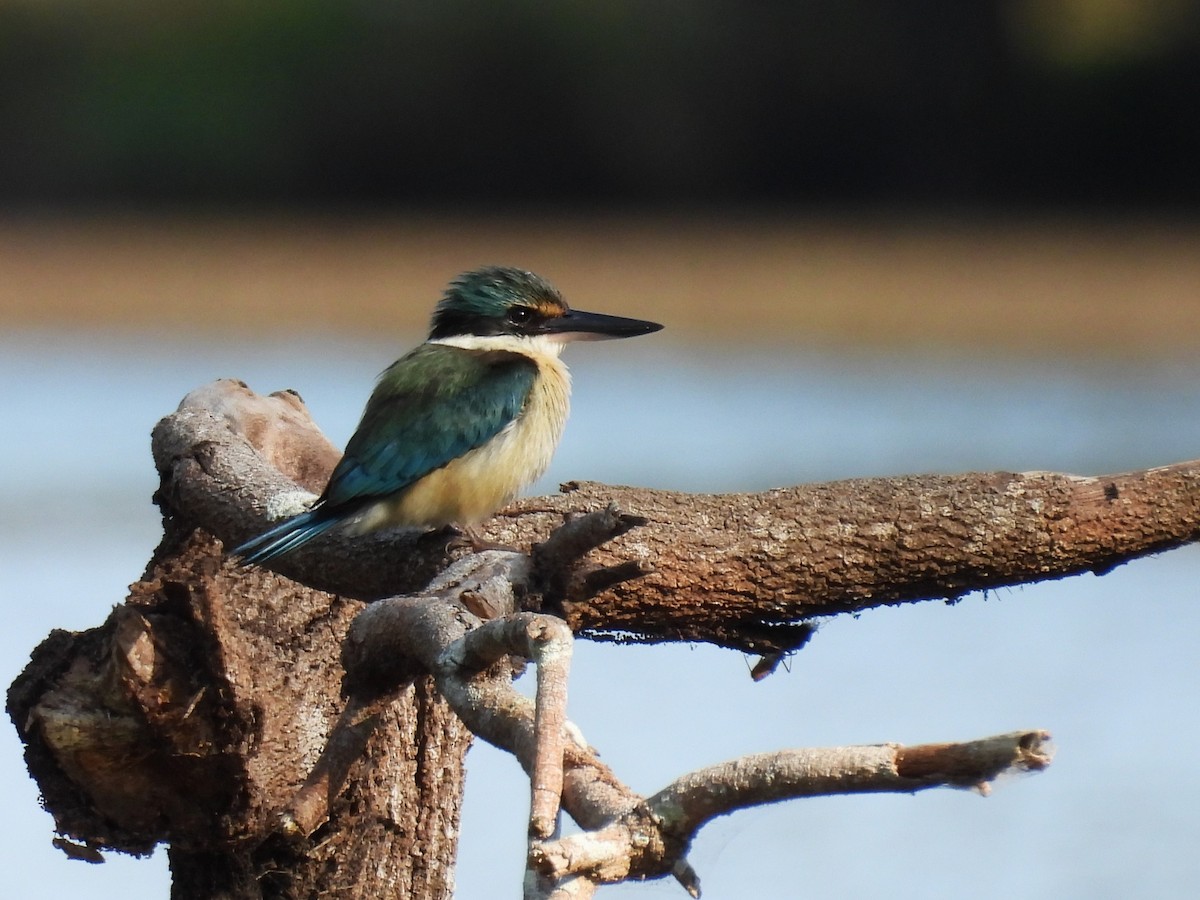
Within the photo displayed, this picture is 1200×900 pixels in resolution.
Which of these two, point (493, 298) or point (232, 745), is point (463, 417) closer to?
point (493, 298)

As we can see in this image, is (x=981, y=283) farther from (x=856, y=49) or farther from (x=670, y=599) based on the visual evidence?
(x=670, y=599)

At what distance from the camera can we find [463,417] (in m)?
3.01

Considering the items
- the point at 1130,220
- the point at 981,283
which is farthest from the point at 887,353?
the point at 1130,220

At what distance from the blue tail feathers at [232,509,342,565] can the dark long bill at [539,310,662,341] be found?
949 millimetres

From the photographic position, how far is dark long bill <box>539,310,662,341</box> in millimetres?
3311

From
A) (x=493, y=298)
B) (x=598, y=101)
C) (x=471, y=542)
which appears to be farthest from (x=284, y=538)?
(x=598, y=101)

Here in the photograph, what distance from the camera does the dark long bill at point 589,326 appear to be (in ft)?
10.9

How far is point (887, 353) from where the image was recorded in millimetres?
11930

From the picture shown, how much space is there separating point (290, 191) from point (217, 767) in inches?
369

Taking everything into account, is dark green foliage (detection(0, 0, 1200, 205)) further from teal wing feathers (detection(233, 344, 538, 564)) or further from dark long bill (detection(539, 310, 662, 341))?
teal wing feathers (detection(233, 344, 538, 564))

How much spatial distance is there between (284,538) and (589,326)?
107 centimetres

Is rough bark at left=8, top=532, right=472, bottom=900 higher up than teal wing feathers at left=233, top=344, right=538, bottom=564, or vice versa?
teal wing feathers at left=233, top=344, right=538, bottom=564

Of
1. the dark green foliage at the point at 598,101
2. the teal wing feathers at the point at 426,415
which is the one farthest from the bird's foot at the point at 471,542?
the dark green foliage at the point at 598,101

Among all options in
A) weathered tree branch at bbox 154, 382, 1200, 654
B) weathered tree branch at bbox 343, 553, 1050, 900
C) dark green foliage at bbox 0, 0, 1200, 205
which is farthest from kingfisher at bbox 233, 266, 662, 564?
dark green foliage at bbox 0, 0, 1200, 205
